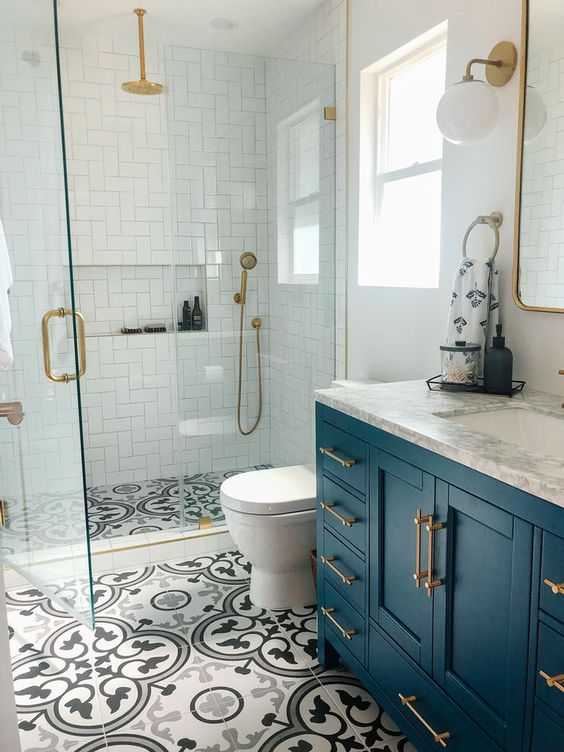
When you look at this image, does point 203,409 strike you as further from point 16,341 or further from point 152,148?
point 152,148

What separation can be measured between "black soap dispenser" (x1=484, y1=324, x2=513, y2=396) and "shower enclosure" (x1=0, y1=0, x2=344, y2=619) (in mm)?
1279

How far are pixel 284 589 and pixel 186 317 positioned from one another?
1288 mm

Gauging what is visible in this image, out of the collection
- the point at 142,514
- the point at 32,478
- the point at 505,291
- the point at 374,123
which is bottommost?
the point at 142,514

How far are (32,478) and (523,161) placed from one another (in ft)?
6.92

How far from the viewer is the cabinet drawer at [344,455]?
1.78 meters

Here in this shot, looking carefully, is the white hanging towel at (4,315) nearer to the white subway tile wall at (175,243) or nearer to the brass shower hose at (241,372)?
the white subway tile wall at (175,243)

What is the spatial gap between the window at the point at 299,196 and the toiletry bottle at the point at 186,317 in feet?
1.53

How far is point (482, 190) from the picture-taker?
2.05 metres

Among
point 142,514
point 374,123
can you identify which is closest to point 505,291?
point 374,123

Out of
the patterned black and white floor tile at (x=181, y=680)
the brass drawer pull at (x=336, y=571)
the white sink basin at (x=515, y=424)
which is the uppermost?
the white sink basin at (x=515, y=424)

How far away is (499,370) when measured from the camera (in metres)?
1.86

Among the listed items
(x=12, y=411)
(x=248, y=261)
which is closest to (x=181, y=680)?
(x=12, y=411)

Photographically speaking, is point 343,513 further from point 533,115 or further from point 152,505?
point 152,505

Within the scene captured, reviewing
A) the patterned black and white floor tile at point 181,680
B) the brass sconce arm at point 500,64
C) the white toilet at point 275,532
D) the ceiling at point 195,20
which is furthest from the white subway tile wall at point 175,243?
the brass sconce arm at point 500,64
